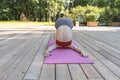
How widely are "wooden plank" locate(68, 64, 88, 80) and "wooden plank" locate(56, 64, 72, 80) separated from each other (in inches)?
2.4

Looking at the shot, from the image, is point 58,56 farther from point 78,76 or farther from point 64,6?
point 64,6

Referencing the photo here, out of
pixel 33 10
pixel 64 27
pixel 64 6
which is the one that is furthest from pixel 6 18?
pixel 64 27

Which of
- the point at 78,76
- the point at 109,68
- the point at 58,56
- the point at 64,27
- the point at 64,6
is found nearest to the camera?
the point at 78,76

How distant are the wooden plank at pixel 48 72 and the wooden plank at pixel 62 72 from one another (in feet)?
0.21

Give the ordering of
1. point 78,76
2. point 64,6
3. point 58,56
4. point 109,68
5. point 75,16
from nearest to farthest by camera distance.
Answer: point 78,76 → point 109,68 → point 58,56 → point 75,16 → point 64,6

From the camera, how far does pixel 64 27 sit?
5.70m

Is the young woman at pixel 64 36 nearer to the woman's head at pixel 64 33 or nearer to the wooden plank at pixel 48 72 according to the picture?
the woman's head at pixel 64 33

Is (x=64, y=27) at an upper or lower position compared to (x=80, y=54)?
upper

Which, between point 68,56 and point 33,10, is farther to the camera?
point 33,10

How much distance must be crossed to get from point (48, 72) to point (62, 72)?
0.62ft

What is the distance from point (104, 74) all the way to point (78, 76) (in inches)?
14.9

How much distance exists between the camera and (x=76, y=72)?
3756mm

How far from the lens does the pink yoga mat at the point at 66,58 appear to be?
4477 mm

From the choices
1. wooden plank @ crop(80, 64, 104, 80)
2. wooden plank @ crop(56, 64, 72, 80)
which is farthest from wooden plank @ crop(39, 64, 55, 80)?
wooden plank @ crop(80, 64, 104, 80)
